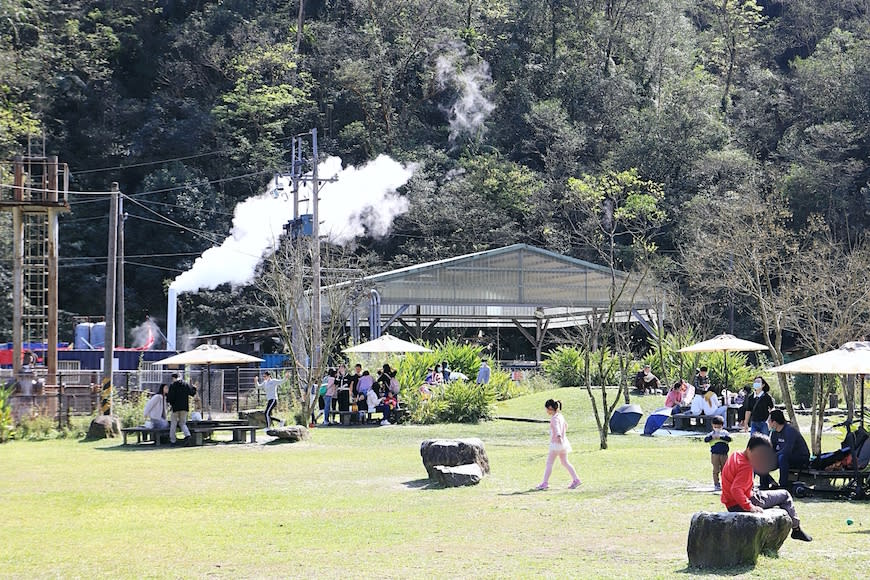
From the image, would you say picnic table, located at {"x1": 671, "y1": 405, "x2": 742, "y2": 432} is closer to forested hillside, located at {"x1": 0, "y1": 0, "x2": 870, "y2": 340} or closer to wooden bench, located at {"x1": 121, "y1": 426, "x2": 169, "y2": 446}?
wooden bench, located at {"x1": 121, "y1": 426, "x2": 169, "y2": 446}

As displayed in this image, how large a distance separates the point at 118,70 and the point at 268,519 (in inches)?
2191

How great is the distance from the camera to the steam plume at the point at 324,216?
5006 centimetres

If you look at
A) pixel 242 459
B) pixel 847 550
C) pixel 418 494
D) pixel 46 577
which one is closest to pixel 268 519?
pixel 418 494

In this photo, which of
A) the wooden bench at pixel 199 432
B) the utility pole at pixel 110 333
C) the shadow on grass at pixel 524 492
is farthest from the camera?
the utility pole at pixel 110 333

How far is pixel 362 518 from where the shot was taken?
1248 cm

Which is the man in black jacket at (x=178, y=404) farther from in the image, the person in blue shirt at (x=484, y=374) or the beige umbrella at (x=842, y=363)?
the beige umbrella at (x=842, y=363)

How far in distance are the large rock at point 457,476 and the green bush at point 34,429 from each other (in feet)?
43.5

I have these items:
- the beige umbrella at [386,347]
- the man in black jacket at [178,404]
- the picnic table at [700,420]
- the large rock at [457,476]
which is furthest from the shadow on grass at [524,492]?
the beige umbrella at [386,347]

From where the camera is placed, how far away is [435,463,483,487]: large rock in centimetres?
1522

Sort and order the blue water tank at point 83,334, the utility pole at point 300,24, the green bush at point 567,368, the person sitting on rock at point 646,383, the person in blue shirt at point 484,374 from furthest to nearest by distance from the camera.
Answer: the utility pole at point 300,24 < the blue water tank at point 83,334 < the green bush at point 567,368 < the person sitting on rock at point 646,383 < the person in blue shirt at point 484,374

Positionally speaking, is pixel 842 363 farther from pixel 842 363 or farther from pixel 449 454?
pixel 449 454

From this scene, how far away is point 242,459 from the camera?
65.7ft

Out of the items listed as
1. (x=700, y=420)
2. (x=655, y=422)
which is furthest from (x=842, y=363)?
(x=700, y=420)

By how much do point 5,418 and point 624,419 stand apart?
45.6 feet
